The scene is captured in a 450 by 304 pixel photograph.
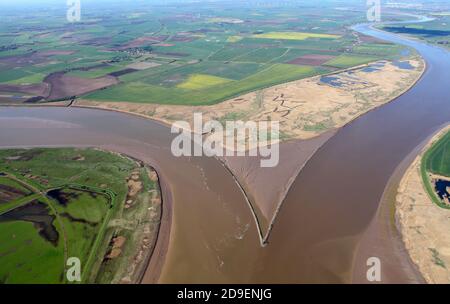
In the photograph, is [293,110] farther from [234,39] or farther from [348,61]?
[234,39]

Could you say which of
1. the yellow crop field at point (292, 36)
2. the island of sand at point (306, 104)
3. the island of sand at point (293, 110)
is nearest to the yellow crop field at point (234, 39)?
the yellow crop field at point (292, 36)

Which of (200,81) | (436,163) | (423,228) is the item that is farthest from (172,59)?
(423,228)

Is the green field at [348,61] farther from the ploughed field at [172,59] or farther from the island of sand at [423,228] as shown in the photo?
the island of sand at [423,228]

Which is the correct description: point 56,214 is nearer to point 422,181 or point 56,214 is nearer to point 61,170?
point 61,170

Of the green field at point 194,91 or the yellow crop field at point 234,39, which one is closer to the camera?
the green field at point 194,91

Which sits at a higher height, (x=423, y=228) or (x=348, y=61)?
(x=348, y=61)

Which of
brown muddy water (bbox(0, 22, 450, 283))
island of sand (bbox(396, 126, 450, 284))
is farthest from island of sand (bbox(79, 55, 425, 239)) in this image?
island of sand (bbox(396, 126, 450, 284))

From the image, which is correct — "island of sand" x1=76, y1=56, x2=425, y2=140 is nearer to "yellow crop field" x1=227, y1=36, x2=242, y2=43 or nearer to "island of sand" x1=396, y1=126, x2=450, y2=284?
"island of sand" x1=396, y1=126, x2=450, y2=284

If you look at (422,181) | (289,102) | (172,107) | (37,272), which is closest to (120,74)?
(172,107)
